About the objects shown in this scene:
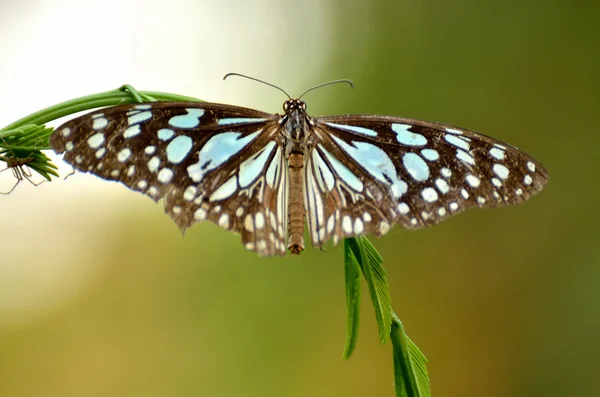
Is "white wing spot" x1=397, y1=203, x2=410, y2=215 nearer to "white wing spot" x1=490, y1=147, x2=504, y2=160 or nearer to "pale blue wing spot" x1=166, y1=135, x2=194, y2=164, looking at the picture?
"white wing spot" x1=490, y1=147, x2=504, y2=160

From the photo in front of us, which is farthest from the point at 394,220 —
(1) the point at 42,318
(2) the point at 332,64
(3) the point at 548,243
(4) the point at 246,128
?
(2) the point at 332,64

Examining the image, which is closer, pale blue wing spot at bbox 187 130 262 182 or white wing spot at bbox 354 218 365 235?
white wing spot at bbox 354 218 365 235

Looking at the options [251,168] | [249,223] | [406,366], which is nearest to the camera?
[406,366]

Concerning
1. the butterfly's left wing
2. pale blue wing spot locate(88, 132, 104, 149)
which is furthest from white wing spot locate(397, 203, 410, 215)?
pale blue wing spot locate(88, 132, 104, 149)

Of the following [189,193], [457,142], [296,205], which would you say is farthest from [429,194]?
[189,193]

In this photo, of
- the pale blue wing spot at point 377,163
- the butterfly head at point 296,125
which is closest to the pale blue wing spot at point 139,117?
the butterfly head at point 296,125

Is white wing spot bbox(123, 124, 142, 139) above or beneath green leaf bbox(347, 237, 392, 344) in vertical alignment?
above

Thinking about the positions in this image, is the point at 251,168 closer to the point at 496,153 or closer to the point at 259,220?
the point at 259,220
